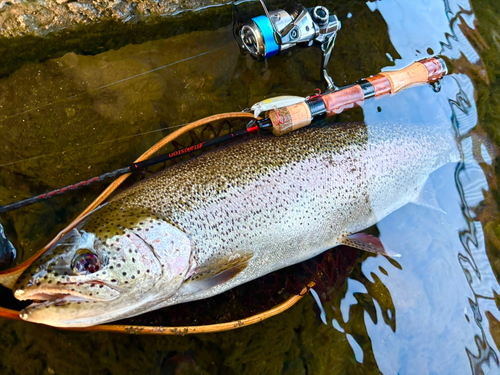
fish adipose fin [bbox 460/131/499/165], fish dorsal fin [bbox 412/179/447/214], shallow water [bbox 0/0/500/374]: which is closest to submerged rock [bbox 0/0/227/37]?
shallow water [bbox 0/0/500/374]

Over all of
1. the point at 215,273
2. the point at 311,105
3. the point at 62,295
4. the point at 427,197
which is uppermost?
the point at 311,105

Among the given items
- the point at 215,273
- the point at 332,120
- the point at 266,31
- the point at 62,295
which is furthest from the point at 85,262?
the point at 332,120

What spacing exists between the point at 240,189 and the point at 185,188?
14.2 inches

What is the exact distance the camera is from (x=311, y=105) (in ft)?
7.79

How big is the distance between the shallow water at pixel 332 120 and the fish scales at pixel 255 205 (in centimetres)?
44

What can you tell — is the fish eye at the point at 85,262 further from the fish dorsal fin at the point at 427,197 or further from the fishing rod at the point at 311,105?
the fish dorsal fin at the point at 427,197

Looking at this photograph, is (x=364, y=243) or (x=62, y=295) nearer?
(x=62, y=295)

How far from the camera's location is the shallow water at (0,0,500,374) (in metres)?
2.47

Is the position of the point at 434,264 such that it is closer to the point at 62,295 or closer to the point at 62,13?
the point at 62,295

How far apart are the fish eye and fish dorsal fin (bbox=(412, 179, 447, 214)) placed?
2.37 meters

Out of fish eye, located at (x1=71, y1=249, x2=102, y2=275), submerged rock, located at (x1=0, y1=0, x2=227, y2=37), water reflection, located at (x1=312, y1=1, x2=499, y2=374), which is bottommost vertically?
water reflection, located at (x1=312, y1=1, x2=499, y2=374)

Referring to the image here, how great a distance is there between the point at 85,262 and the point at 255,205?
3.46ft

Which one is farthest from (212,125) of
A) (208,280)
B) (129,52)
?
(208,280)

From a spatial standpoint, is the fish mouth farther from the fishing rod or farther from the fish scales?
the fishing rod
